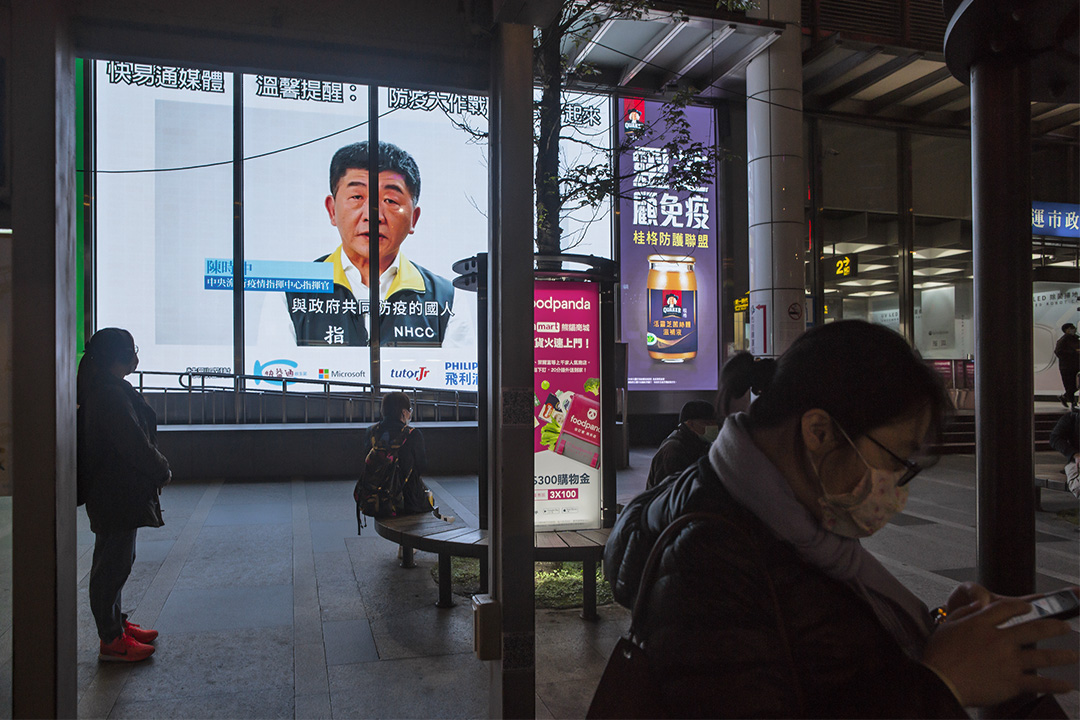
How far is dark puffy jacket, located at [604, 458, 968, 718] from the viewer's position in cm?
112

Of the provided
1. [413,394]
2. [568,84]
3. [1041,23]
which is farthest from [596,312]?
[413,394]

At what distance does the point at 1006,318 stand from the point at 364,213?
38.4 feet

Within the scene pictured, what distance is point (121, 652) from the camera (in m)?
3.82

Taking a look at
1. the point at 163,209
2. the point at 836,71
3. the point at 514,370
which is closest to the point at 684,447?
the point at 514,370

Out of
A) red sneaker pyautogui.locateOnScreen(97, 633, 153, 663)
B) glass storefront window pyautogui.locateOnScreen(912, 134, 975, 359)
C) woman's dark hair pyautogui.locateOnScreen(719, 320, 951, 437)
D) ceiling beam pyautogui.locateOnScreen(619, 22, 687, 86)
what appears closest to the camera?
woman's dark hair pyautogui.locateOnScreen(719, 320, 951, 437)

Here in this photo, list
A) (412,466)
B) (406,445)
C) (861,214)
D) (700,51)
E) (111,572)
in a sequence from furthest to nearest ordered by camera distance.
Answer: (861,214), (700,51), (406,445), (412,466), (111,572)

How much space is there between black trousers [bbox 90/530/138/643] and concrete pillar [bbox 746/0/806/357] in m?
7.67

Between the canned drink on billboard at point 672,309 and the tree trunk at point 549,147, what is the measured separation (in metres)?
7.84

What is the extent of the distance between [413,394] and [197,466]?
11.2 ft

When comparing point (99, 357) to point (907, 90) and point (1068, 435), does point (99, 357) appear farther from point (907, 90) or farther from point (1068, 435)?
point (907, 90)

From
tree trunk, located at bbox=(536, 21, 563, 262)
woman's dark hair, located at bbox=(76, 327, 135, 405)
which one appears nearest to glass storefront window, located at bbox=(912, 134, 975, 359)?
tree trunk, located at bbox=(536, 21, 563, 262)

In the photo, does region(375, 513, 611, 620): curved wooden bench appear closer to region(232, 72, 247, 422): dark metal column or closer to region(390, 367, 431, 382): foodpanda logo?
region(390, 367, 431, 382): foodpanda logo

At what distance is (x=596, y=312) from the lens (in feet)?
17.3

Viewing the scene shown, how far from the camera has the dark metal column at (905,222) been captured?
1534cm
